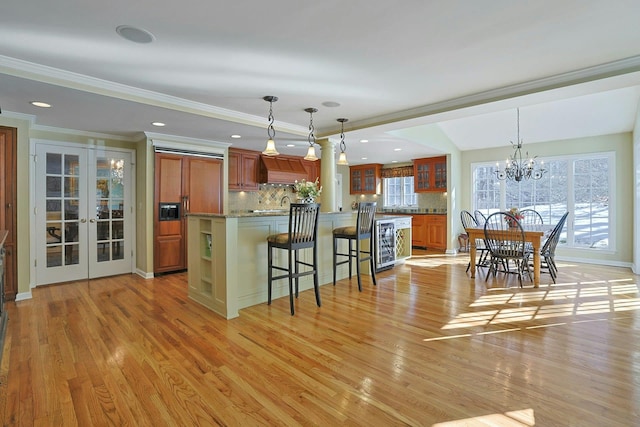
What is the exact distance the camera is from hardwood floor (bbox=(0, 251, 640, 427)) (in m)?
1.79

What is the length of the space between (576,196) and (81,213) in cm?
861

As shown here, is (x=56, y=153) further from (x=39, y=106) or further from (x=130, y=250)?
(x=130, y=250)

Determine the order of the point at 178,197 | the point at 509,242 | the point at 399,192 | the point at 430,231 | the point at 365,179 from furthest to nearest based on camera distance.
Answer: the point at 365,179 → the point at 399,192 → the point at 430,231 → the point at 178,197 → the point at 509,242

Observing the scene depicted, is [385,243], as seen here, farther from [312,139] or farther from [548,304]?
[548,304]

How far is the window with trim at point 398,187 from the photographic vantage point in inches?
342

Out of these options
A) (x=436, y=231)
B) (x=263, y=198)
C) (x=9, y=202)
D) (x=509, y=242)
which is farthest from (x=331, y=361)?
(x=436, y=231)

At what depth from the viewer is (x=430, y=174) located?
7848 millimetres

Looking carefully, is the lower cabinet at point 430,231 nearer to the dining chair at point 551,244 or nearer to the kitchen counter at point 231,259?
the dining chair at point 551,244

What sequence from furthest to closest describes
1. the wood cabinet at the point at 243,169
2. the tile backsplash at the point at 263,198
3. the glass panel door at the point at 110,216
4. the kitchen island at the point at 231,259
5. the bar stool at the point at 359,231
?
1. the tile backsplash at the point at 263,198
2. the wood cabinet at the point at 243,169
3. the glass panel door at the point at 110,216
4. the bar stool at the point at 359,231
5. the kitchen island at the point at 231,259

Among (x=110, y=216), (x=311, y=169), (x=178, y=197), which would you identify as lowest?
(x=110, y=216)

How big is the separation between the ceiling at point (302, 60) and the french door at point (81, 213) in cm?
54

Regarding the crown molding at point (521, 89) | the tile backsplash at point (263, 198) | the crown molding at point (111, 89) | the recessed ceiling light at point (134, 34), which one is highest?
the crown molding at point (521, 89)

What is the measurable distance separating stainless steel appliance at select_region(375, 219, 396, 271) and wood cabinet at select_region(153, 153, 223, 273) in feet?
9.91

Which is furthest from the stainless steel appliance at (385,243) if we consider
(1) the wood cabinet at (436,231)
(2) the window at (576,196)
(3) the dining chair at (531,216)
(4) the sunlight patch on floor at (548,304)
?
(2) the window at (576,196)
